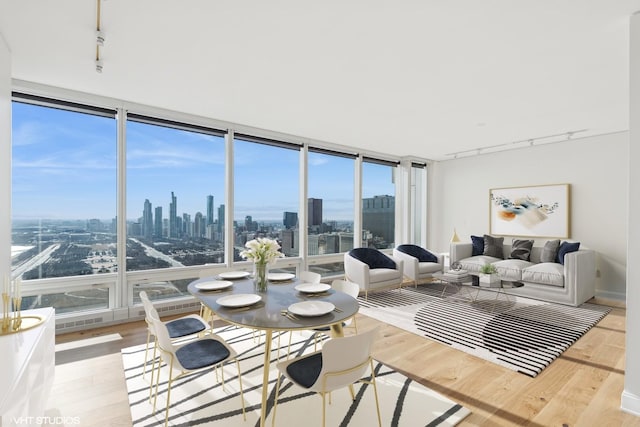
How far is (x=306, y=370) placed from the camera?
185 cm

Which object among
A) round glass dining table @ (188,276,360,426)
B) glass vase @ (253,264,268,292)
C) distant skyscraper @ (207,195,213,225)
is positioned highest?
distant skyscraper @ (207,195,213,225)

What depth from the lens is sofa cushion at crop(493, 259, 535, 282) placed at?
16.9 feet

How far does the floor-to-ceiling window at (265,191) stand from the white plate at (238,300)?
260 cm

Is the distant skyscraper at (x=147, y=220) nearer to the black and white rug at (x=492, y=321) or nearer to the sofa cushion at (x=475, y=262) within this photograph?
the black and white rug at (x=492, y=321)

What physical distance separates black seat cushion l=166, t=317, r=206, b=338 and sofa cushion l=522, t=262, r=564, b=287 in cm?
487

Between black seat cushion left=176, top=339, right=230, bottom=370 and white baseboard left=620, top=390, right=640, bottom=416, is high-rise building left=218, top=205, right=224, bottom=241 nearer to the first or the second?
black seat cushion left=176, top=339, right=230, bottom=370

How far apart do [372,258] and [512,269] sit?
2279 millimetres

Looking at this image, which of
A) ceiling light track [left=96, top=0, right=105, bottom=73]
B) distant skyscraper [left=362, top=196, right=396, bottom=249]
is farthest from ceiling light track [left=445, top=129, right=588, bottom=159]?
ceiling light track [left=96, top=0, right=105, bottom=73]

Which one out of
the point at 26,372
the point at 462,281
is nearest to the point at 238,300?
the point at 26,372

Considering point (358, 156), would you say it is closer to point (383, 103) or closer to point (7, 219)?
point (383, 103)

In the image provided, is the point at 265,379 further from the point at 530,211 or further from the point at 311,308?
the point at 530,211

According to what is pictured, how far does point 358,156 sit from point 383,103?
8.55 feet

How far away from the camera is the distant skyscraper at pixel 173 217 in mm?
4375

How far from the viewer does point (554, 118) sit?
431 cm
